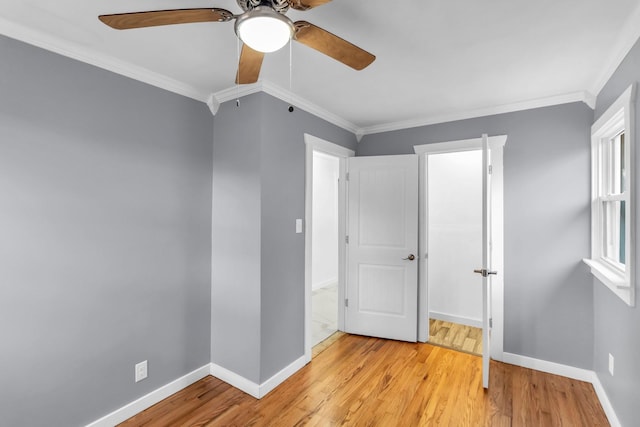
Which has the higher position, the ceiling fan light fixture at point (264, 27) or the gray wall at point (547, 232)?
the ceiling fan light fixture at point (264, 27)

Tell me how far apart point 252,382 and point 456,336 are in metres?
2.30

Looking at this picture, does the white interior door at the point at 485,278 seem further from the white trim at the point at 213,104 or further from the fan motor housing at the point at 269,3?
the white trim at the point at 213,104

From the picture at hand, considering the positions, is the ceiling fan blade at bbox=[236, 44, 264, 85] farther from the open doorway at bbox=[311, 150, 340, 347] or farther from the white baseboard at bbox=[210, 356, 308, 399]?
the open doorway at bbox=[311, 150, 340, 347]

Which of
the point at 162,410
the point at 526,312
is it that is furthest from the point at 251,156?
the point at 526,312

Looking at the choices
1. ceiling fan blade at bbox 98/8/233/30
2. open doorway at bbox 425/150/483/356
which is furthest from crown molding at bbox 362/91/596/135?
ceiling fan blade at bbox 98/8/233/30

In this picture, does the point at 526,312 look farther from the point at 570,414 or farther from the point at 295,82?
the point at 295,82

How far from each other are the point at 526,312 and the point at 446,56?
7.52 ft

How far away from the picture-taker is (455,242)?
12.6ft

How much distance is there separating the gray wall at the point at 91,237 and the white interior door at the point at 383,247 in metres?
1.64

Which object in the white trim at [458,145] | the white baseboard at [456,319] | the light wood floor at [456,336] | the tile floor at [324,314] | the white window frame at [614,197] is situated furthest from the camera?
the white baseboard at [456,319]

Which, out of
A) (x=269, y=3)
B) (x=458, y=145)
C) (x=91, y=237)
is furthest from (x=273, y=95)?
(x=458, y=145)

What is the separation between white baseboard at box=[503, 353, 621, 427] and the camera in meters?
2.15

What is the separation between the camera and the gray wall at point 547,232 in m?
2.53

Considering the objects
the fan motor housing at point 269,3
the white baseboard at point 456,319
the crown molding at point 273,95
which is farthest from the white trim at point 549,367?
the fan motor housing at point 269,3
